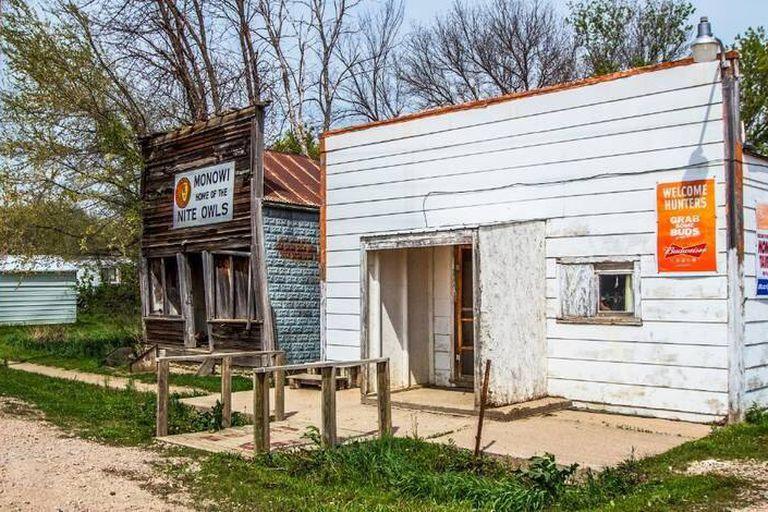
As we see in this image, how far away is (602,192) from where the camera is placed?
31.2 ft

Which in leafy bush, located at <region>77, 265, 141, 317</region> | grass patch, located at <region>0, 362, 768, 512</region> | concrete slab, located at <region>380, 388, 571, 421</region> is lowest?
grass patch, located at <region>0, 362, 768, 512</region>

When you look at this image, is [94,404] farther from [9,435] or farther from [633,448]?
[633,448]

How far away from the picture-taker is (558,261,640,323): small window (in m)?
9.30

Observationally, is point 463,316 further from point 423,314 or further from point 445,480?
point 445,480

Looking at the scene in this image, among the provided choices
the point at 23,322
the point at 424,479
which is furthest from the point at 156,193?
the point at 23,322

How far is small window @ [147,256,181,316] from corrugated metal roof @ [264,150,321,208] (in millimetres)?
3031

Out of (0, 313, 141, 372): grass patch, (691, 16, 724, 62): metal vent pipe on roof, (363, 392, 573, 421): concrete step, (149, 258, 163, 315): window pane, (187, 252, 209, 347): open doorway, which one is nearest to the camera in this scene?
(691, 16, 724, 62): metal vent pipe on roof

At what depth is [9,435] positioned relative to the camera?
8945 mm

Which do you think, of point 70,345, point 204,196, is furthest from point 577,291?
point 70,345

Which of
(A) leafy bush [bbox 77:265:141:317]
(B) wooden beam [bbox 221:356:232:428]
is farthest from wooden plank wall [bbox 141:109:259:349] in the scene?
(B) wooden beam [bbox 221:356:232:428]

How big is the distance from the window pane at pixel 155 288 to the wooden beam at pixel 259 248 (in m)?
3.96

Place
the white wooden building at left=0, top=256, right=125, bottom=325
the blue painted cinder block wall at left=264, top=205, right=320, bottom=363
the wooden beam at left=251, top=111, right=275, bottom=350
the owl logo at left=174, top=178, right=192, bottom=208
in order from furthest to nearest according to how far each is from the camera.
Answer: the white wooden building at left=0, top=256, right=125, bottom=325, the owl logo at left=174, top=178, right=192, bottom=208, the blue painted cinder block wall at left=264, top=205, right=320, bottom=363, the wooden beam at left=251, top=111, right=275, bottom=350

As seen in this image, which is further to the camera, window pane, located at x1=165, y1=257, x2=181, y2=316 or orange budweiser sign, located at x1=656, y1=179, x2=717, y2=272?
window pane, located at x1=165, y1=257, x2=181, y2=316

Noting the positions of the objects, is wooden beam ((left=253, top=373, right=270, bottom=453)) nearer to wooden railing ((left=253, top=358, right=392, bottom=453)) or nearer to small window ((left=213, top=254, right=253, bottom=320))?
wooden railing ((left=253, top=358, right=392, bottom=453))
